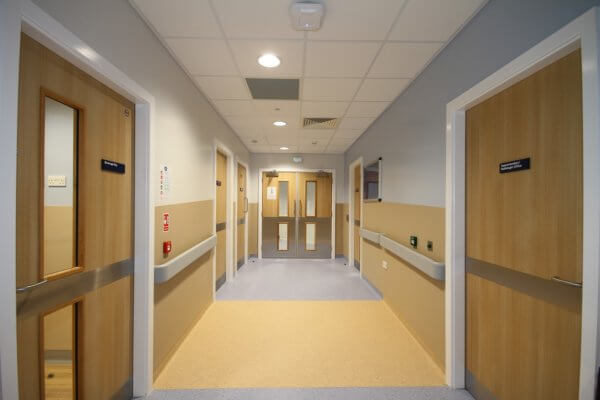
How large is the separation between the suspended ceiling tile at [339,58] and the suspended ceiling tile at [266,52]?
10 centimetres

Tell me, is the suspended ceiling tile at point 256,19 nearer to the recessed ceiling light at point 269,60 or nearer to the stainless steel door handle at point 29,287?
the recessed ceiling light at point 269,60

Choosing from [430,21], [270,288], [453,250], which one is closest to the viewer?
[430,21]

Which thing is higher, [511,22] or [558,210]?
[511,22]

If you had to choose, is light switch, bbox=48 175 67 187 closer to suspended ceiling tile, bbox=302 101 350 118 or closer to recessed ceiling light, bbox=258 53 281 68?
recessed ceiling light, bbox=258 53 281 68

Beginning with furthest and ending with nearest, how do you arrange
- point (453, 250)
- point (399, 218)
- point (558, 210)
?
point (399, 218) < point (453, 250) < point (558, 210)

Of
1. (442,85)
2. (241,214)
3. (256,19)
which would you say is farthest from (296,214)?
(256,19)

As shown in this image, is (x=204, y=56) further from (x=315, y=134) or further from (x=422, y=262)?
(x=315, y=134)

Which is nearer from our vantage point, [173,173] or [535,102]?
[535,102]

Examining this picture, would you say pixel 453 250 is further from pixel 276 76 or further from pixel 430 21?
pixel 276 76

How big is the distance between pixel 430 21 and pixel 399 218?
2131 millimetres

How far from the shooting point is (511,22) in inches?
64.0

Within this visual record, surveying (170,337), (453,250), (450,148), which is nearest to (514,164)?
(450,148)

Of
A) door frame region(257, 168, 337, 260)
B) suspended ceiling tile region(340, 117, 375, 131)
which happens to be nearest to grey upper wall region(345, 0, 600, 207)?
suspended ceiling tile region(340, 117, 375, 131)

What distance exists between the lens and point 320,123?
461 centimetres
